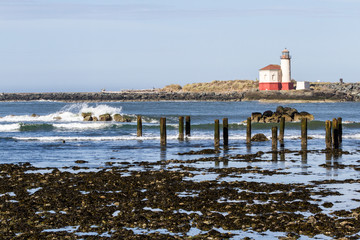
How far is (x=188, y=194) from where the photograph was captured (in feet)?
54.2

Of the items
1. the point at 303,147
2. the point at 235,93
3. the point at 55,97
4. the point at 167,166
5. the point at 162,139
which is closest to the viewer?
the point at 167,166

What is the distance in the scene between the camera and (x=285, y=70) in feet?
408

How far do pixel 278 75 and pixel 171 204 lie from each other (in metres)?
112

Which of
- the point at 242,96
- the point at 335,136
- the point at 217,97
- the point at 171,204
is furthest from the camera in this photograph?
the point at 217,97

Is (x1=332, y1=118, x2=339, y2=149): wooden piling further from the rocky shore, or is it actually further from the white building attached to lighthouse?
the white building attached to lighthouse

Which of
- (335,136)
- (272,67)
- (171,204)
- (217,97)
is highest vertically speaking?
(272,67)

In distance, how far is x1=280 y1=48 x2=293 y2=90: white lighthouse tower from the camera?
123m

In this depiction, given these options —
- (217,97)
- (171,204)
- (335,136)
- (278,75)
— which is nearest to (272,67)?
(278,75)

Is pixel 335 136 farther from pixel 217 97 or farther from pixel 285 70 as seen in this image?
pixel 217 97

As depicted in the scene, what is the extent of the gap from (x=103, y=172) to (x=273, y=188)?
6.35 metres

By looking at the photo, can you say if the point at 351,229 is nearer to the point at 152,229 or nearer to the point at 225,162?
the point at 152,229

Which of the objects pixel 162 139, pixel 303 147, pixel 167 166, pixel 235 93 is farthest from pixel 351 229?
pixel 235 93

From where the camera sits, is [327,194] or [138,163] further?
[138,163]

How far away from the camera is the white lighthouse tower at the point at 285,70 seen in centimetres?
12262
